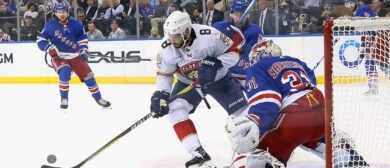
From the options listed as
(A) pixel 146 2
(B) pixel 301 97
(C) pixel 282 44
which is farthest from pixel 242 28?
(A) pixel 146 2

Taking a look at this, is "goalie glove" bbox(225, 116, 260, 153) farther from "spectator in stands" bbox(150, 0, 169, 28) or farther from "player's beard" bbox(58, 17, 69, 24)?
"spectator in stands" bbox(150, 0, 169, 28)

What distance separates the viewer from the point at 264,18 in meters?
7.79

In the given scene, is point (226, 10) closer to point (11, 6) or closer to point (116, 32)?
point (116, 32)

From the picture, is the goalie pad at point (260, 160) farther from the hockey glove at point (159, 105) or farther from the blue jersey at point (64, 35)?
the blue jersey at point (64, 35)

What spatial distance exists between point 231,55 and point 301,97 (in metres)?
1.14

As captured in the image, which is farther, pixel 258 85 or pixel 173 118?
pixel 173 118

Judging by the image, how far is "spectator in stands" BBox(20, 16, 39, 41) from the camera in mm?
9500

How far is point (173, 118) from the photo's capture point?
10.2 feet

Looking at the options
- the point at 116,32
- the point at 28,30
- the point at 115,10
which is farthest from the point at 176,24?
the point at 28,30

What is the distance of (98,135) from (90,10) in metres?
5.00

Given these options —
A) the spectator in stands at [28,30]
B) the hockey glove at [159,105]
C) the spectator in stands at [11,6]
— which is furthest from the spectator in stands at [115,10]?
the hockey glove at [159,105]

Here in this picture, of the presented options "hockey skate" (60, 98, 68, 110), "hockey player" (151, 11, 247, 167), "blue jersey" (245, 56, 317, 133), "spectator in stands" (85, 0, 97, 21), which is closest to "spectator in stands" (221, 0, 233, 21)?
"spectator in stands" (85, 0, 97, 21)

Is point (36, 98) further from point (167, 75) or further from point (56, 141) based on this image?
point (167, 75)

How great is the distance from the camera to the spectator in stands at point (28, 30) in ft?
31.2
